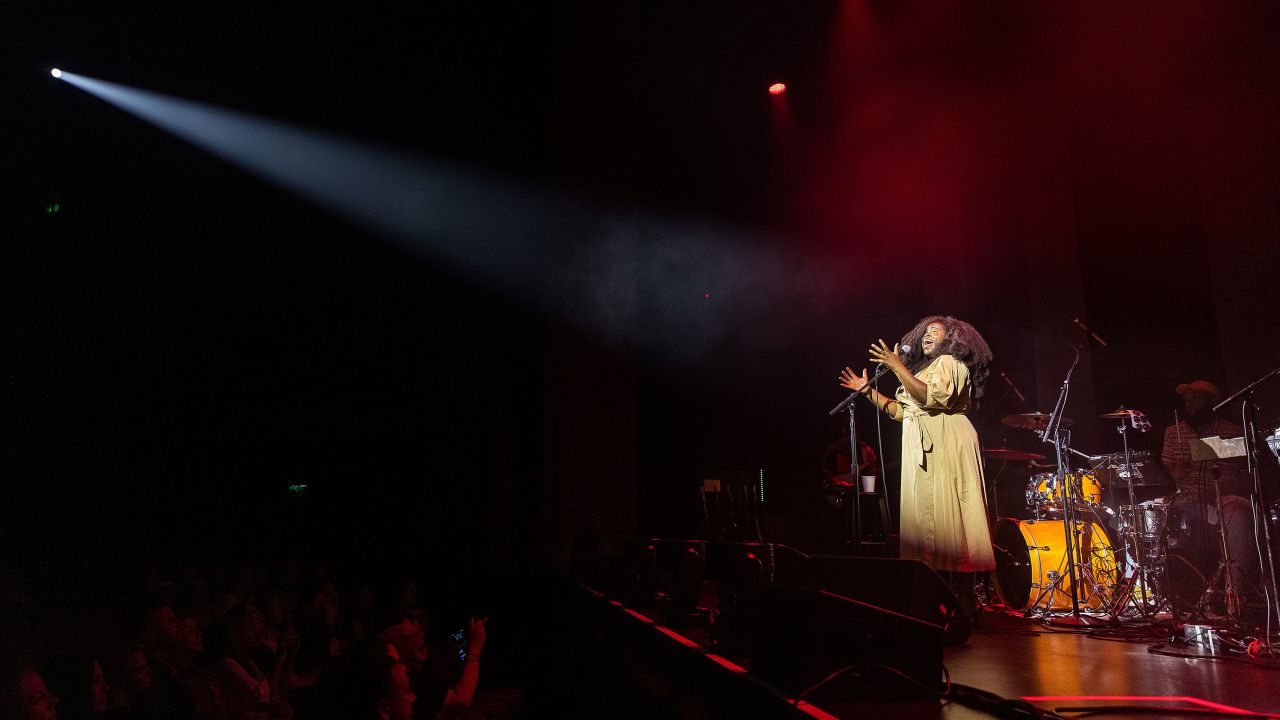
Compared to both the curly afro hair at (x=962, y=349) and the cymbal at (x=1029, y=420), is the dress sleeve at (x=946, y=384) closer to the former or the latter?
the curly afro hair at (x=962, y=349)

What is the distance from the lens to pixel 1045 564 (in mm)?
5738

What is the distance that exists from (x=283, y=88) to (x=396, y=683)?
8.55 meters

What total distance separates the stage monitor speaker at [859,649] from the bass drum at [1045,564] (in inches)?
149

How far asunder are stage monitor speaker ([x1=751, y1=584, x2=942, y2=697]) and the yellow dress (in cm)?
194

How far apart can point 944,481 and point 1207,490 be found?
2.44 meters

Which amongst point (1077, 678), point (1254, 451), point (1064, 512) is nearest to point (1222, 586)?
point (1064, 512)

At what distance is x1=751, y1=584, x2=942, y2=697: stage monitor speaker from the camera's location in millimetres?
2076

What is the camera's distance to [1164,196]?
7176 millimetres

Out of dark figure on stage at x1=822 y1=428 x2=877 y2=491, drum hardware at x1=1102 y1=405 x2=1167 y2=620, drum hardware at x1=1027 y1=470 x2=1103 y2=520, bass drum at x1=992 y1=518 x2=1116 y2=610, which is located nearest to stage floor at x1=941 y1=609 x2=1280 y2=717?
drum hardware at x1=1102 y1=405 x2=1167 y2=620

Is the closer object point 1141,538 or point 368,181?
point 1141,538

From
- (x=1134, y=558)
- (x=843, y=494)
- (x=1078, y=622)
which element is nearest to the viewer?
(x=1078, y=622)

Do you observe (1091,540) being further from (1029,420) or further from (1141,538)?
(1029,420)

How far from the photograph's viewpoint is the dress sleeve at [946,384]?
3996 millimetres

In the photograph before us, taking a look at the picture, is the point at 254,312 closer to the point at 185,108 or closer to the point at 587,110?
the point at 185,108
